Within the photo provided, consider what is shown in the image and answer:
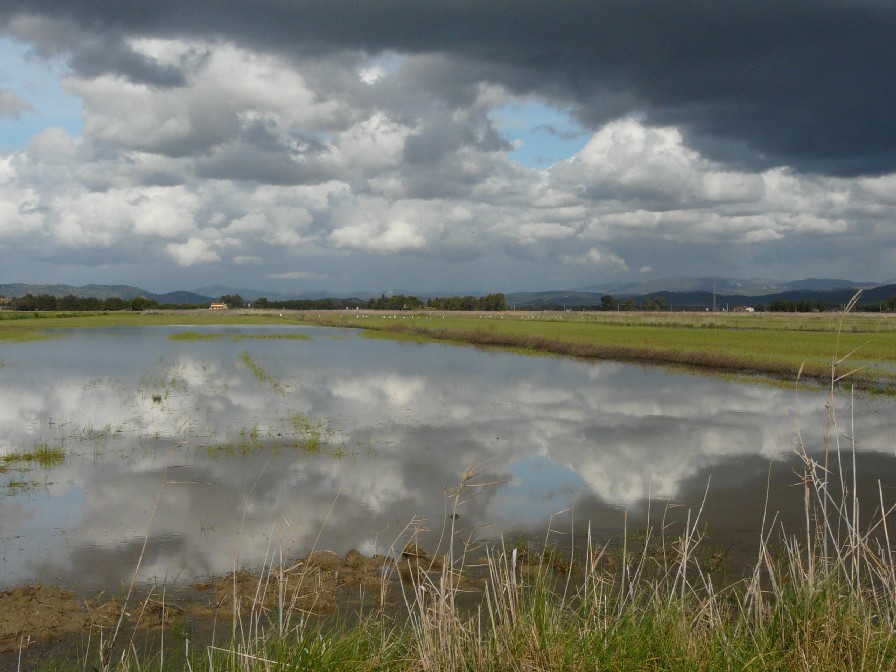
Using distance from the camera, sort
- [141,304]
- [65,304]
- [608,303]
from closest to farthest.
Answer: [65,304], [141,304], [608,303]

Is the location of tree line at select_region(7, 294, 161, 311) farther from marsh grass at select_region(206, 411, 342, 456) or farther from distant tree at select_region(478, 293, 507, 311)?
marsh grass at select_region(206, 411, 342, 456)

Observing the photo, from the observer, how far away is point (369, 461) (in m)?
10.7

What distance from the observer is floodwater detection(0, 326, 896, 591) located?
23.3 feet

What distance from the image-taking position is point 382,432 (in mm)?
13133

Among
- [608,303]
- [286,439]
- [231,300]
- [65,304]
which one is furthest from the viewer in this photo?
[231,300]

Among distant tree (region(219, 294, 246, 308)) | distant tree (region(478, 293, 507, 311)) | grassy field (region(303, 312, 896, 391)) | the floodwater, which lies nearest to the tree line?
distant tree (region(219, 294, 246, 308))

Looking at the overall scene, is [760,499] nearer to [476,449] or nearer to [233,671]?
[476,449]

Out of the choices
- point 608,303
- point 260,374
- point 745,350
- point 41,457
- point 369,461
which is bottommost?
point 369,461

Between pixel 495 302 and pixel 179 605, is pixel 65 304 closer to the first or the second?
pixel 495 302

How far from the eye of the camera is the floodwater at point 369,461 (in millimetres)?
7105

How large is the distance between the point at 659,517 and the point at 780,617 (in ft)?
14.8

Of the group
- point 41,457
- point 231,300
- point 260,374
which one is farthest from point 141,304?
point 41,457

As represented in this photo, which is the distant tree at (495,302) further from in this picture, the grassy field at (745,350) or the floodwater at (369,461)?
the floodwater at (369,461)

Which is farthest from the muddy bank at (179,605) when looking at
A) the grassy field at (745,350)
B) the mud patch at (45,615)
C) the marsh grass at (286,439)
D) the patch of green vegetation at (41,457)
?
the grassy field at (745,350)
